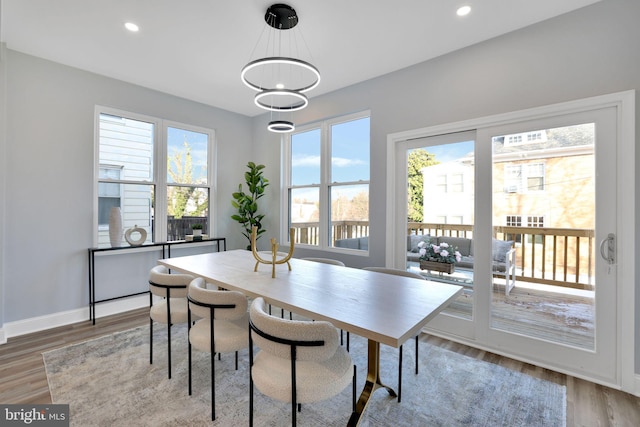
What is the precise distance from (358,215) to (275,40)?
2.26 meters

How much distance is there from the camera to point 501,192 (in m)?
2.80

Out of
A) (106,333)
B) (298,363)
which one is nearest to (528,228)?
(298,363)

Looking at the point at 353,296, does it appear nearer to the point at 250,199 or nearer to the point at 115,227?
the point at 115,227

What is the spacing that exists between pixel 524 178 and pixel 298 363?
2.55m

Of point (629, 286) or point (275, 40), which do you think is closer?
point (629, 286)

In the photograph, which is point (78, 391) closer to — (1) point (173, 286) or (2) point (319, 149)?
(1) point (173, 286)

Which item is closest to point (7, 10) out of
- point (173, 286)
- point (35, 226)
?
point (35, 226)

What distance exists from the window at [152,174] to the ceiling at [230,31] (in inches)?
28.6

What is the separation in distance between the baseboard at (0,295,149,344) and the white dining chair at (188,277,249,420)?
7.85 ft

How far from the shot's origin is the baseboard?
306 cm

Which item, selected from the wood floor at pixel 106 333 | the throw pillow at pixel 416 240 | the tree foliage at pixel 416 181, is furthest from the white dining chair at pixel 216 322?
the tree foliage at pixel 416 181

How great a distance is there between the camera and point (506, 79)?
2701mm

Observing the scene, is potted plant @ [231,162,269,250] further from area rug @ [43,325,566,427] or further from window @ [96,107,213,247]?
area rug @ [43,325,566,427]

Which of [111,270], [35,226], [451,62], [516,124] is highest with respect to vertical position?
[451,62]
